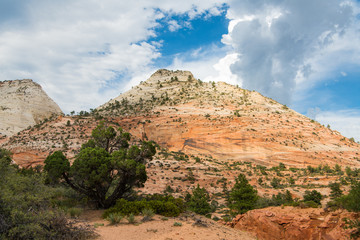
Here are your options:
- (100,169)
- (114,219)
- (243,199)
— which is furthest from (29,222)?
(243,199)

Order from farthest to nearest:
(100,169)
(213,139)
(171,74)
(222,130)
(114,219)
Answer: (171,74) < (222,130) < (213,139) < (100,169) < (114,219)

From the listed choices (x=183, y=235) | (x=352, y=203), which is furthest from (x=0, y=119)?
(x=352, y=203)

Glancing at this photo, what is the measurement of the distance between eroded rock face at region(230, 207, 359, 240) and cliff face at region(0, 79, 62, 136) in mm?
51469

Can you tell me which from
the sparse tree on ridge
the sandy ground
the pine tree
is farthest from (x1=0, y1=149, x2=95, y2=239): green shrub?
the pine tree

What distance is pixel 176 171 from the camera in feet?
94.7

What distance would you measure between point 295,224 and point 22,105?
6820 centimetres

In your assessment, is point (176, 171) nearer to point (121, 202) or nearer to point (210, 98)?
point (121, 202)

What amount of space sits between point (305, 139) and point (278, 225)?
34.6 m

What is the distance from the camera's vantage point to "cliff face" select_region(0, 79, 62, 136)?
167ft

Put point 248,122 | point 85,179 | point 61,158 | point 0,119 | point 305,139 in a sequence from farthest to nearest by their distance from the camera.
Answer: point 0,119 < point 248,122 < point 305,139 < point 61,158 < point 85,179

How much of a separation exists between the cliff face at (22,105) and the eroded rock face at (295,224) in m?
51.5

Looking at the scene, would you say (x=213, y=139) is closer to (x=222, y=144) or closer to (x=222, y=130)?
(x=222, y=144)

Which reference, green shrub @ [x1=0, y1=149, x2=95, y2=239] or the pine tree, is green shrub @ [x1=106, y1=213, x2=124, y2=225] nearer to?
green shrub @ [x1=0, y1=149, x2=95, y2=239]

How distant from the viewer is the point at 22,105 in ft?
193
